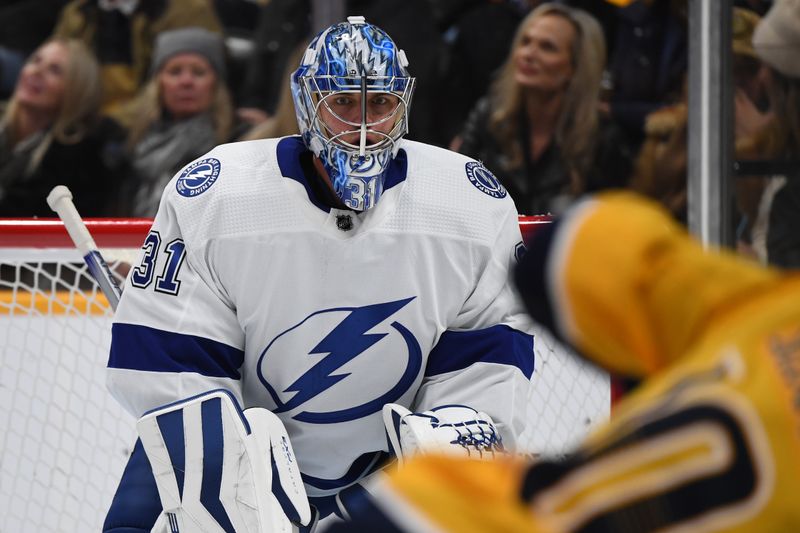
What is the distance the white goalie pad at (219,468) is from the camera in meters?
1.71

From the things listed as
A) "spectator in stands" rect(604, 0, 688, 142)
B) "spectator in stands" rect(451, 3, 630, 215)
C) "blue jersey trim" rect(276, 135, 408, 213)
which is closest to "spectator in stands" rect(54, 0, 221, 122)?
"spectator in stands" rect(451, 3, 630, 215)

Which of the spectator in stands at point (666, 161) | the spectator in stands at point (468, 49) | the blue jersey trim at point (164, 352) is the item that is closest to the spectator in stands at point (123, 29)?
the spectator in stands at point (468, 49)

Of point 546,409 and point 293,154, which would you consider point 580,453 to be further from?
point 546,409

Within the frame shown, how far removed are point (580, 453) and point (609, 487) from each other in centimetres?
4

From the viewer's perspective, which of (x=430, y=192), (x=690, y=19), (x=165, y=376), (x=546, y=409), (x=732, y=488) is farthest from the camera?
(x=690, y=19)

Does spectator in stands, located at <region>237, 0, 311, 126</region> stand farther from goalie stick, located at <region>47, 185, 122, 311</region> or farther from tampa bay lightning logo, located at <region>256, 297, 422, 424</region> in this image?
tampa bay lightning logo, located at <region>256, 297, 422, 424</region>

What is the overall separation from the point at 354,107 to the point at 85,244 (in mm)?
496

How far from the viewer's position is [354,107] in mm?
1950

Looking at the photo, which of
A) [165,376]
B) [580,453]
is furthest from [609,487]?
[165,376]

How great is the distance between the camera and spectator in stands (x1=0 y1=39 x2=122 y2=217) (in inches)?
135

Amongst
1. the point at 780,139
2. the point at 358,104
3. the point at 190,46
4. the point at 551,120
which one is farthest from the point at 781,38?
the point at 358,104

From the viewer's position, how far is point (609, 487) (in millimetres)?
840

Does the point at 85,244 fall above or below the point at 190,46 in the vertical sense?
below

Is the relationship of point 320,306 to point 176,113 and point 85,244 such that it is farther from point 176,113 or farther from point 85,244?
point 176,113
